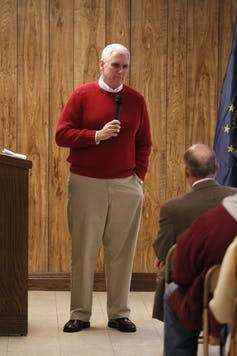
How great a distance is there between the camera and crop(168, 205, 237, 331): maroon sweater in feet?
11.1

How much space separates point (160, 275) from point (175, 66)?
8.01 feet

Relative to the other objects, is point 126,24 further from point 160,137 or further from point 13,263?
point 13,263

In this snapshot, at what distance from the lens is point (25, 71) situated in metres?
6.17

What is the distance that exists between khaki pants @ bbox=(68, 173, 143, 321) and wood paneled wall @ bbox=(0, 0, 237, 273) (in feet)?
3.58

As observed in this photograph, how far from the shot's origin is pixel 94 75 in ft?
20.3

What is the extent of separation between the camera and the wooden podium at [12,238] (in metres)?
4.93

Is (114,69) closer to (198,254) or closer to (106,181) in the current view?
(106,181)

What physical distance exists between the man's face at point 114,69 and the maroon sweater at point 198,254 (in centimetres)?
180

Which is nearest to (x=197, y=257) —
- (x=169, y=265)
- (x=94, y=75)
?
(x=169, y=265)

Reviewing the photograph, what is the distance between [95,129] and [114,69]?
0.36 metres

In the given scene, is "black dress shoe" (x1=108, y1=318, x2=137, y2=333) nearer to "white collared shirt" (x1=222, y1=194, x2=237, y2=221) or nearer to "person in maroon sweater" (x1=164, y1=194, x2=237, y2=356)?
"person in maroon sweater" (x1=164, y1=194, x2=237, y2=356)

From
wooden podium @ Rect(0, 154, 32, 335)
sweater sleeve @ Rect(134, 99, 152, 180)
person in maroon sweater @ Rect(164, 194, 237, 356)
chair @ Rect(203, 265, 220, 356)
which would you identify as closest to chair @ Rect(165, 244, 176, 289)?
person in maroon sweater @ Rect(164, 194, 237, 356)

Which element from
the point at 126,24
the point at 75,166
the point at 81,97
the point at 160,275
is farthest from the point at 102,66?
the point at 160,275

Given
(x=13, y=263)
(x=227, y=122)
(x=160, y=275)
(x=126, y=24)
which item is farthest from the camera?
(x=126, y=24)
